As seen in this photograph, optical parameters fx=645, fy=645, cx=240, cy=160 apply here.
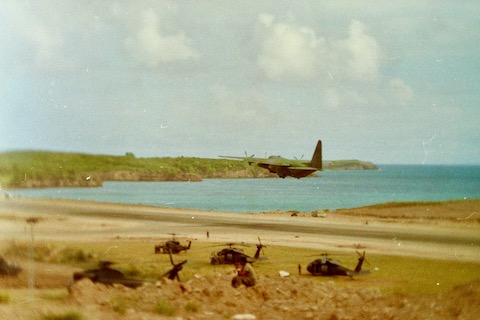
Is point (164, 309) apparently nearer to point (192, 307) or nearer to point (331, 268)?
point (192, 307)

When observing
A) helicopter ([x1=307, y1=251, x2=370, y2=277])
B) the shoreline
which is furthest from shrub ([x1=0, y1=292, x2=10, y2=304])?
helicopter ([x1=307, y1=251, x2=370, y2=277])

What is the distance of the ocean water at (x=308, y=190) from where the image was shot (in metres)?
8.03

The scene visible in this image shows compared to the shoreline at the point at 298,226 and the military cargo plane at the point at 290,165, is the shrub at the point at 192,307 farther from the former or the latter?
the military cargo plane at the point at 290,165

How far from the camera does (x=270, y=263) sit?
828cm

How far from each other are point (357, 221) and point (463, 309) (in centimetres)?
166

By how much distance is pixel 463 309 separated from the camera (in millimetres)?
7883

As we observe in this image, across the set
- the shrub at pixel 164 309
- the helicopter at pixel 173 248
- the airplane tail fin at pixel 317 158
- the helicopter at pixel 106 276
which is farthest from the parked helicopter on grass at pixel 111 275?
the airplane tail fin at pixel 317 158

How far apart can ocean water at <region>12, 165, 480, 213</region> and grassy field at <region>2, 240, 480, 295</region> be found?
574 mm

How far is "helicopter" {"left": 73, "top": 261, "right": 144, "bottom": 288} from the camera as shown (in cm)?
823

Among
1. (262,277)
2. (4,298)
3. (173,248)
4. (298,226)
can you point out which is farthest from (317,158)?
(4,298)

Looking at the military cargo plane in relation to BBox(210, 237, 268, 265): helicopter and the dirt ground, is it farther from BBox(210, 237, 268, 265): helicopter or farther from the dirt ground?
BBox(210, 237, 268, 265): helicopter

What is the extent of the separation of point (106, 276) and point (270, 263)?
83.7 inches

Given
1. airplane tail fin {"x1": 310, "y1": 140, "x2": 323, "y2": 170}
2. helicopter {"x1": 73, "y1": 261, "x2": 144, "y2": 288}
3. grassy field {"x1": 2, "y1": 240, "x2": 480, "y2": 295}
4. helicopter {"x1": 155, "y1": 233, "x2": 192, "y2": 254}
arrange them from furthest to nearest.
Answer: helicopter {"x1": 155, "y1": 233, "x2": 192, "y2": 254}
helicopter {"x1": 73, "y1": 261, "x2": 144, "y2": 288}
airplane tail fin {"x1": 310, "y1": 140, "x2": 323, "y2": 170}
grassy field {"x1": 2, "y1": 240, "x2": 480, "y2": 295}

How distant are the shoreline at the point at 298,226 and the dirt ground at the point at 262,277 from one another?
0.5 inches
